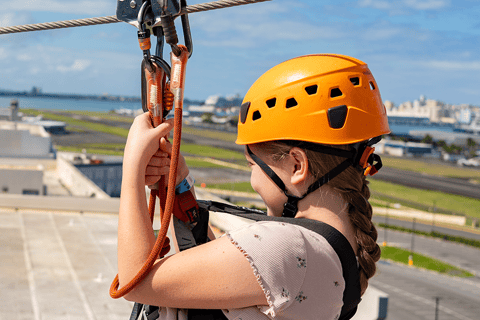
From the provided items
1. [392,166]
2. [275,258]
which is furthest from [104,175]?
[392,166]

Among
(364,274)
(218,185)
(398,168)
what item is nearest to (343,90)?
(364,274)

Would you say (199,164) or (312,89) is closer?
(312,89)

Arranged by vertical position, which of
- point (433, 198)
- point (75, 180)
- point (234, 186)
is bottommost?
point (234, 186)

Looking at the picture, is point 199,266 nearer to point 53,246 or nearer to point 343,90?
point 343,90

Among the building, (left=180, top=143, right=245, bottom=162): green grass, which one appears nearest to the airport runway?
(left=180, top=143, right=245, bottom=162): green grass

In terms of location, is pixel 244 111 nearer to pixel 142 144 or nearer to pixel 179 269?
pixel 142 144

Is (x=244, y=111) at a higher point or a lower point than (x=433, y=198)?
higher

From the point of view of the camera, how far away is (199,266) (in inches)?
64.2

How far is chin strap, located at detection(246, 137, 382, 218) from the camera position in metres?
1.89

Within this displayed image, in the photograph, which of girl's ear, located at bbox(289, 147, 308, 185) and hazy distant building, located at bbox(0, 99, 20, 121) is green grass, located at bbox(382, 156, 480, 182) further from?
girl's ear, located at bbox(289, 147, 308, 185)

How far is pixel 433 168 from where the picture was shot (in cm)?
13975

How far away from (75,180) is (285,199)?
56.8m

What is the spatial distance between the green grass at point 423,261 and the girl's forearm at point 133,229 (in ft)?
206

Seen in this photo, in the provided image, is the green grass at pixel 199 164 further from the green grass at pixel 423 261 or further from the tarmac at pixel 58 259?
the tarmac at pixel 58 259
